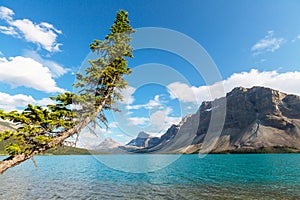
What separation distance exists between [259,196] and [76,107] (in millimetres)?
26326

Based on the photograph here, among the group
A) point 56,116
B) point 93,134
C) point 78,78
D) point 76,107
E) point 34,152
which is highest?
point 78,78

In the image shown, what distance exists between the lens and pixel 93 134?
19453 mm

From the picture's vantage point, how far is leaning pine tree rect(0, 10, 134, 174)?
14.2 m

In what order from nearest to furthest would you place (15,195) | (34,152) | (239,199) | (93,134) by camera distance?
(34,152), (93,134), (239,199), (15,195)

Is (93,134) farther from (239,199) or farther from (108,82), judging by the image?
(239,199)

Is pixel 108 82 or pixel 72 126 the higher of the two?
pixel 108 82

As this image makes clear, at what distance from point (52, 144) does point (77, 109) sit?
366 cm

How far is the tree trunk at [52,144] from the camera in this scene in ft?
47.5

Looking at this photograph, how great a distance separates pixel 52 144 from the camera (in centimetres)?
1656

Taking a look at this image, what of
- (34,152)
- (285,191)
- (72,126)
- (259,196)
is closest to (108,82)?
(72,126)

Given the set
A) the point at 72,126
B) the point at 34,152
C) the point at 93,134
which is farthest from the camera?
the point at 93,134

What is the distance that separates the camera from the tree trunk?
14484 millimetres

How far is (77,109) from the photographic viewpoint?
58.3 feet

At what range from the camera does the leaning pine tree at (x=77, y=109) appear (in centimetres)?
1423
